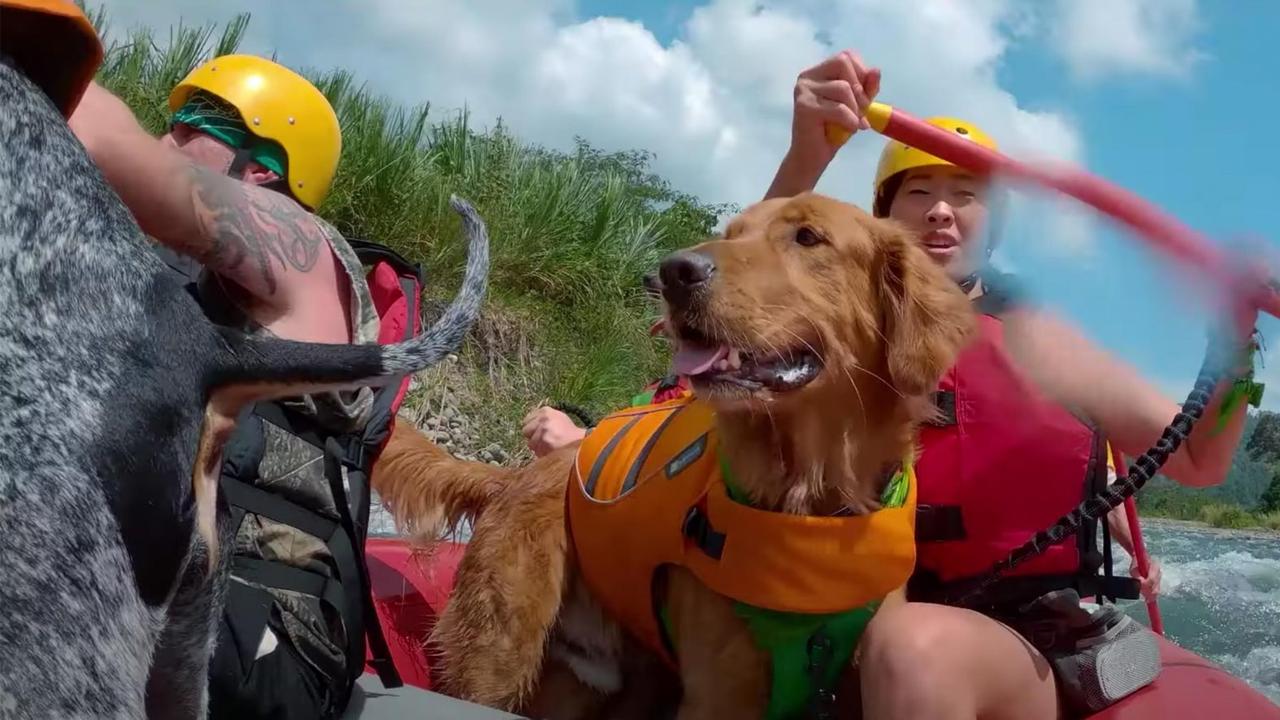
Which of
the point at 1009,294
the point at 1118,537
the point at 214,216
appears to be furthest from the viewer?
the point at 1118,537

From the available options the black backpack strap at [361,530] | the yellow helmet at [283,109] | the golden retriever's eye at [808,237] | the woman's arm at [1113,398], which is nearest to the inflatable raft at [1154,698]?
the black backpack strap at [361,530]

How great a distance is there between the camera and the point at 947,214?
2973mm

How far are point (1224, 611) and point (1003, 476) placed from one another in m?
6.41

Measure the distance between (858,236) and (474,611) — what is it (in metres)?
1.49

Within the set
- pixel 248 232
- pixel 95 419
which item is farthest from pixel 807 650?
pixel 95 419

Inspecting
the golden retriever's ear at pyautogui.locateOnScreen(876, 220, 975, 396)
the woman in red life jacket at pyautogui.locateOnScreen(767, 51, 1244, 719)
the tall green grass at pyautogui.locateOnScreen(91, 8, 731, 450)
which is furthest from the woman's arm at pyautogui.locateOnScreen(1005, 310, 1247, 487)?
the tall green grass at pyautogui.locateOnScreen(91, 8, 731, 450)

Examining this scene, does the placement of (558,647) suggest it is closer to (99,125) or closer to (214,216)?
(214,216)

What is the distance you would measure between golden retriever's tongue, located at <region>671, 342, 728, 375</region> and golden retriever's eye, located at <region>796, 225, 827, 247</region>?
0.42 metres

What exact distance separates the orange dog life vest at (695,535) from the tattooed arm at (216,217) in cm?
97

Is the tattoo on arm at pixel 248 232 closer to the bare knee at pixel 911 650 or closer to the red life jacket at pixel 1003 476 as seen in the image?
the bare knee at pixel 911 650

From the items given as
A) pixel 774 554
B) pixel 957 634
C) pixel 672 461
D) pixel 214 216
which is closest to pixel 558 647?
pixel 672 461

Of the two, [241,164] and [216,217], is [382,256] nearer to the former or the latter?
[241,164]

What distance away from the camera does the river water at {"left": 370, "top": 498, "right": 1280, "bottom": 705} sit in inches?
221

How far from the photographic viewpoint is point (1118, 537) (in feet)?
11.7
